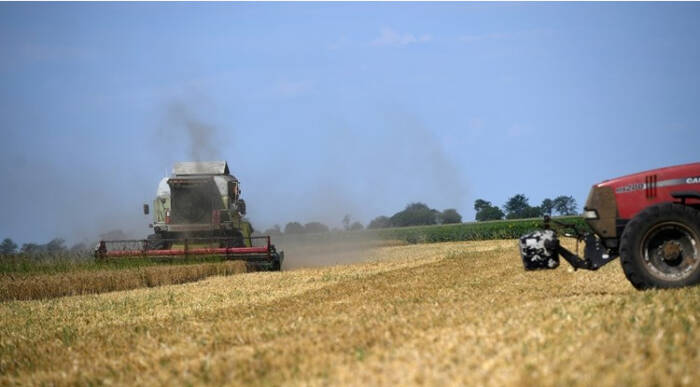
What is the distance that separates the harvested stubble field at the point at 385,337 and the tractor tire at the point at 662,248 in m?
0.32

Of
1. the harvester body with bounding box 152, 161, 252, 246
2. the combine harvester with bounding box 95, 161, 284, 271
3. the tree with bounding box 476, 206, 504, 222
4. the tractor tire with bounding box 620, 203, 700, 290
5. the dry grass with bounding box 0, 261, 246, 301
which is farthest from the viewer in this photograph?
the tree with bounding box 476, 206, 504, 222

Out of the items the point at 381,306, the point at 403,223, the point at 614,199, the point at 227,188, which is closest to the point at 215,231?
the point at 227,188

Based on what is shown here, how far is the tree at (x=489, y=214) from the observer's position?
7876 centimetres

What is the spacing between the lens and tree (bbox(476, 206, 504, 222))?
78.8m

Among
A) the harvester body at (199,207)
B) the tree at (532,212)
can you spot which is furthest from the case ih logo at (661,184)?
the tree at (532,212)

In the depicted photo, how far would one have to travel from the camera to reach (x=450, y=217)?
87.6 metres

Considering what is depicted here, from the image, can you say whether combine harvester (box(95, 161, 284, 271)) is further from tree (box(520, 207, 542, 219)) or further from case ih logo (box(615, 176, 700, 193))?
tree (box(520, 207, 542, 219))

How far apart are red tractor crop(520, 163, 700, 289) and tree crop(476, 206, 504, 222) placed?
68205 millimetres

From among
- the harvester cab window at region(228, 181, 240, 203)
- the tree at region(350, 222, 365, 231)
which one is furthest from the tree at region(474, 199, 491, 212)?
the harvester cab window at region(228, 181, 240, 203)

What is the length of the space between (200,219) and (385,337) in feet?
53.8

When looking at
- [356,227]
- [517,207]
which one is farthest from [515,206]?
[356,227]

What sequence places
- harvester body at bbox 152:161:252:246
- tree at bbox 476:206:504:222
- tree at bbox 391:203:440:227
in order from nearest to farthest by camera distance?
harvester body at bbox 152:161:252:246 < tree at bbox 476:206:504:222 < tree at bbox 391:203:440:227

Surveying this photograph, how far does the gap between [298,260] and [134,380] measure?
74.4 feet

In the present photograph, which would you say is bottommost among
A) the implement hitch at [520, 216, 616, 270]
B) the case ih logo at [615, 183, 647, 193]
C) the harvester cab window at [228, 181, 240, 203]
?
the implement hitch at [520, 216, 616, 270]
